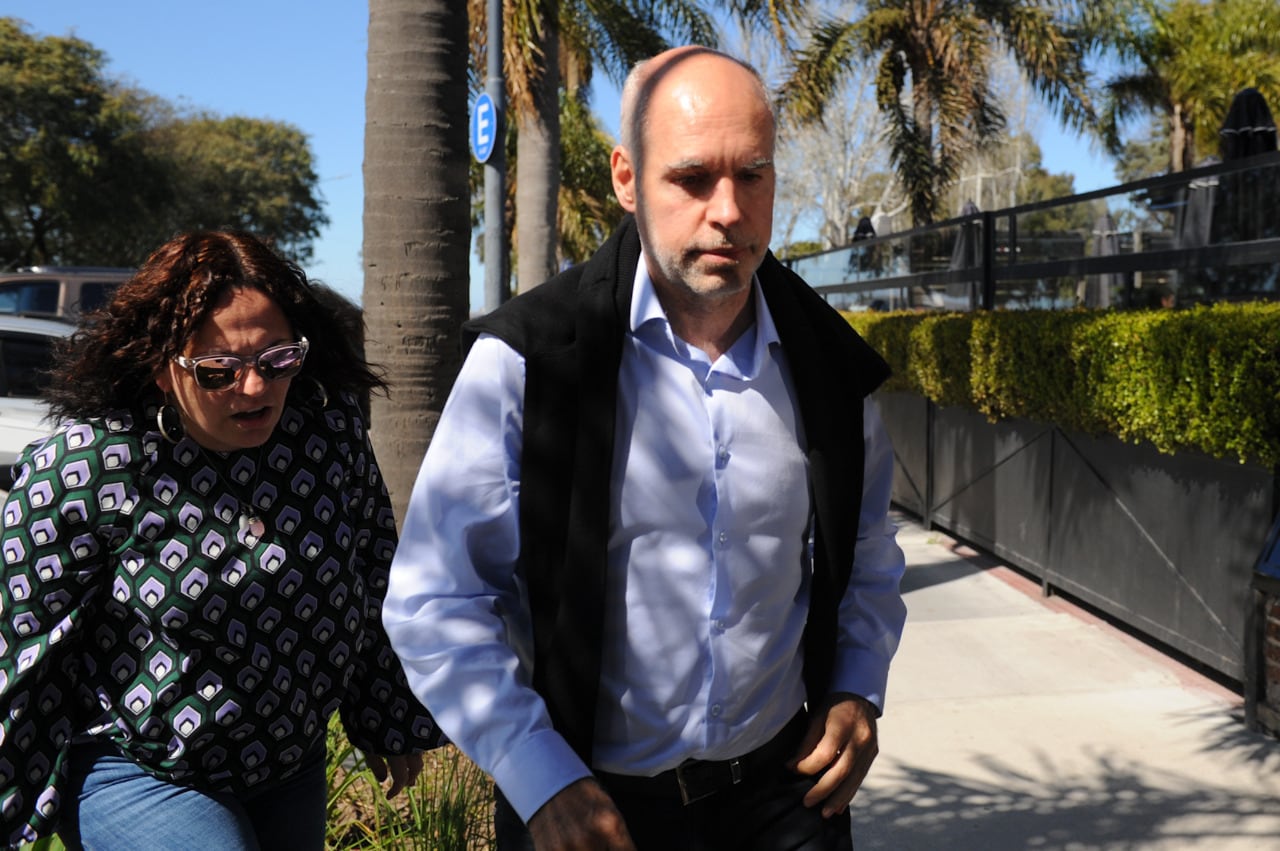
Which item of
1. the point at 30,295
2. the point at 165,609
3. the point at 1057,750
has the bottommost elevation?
the point at 1057,750

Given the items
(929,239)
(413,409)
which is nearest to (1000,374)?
(929,239)

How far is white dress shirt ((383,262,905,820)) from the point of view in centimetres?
171

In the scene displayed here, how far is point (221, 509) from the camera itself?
2270 mm

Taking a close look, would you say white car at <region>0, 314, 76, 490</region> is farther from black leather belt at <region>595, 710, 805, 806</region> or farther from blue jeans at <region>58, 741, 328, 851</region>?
black leather belt at <region>595, 710, 805, 806</region>

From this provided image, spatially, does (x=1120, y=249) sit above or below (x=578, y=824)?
above

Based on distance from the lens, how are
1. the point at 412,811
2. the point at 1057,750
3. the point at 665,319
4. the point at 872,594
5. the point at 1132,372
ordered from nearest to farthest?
the point at 665,319
the point at 872,594
the point at 412,811
the point at 1057,750
the point at 1132,372

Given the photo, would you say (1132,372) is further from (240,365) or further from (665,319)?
(240,365)

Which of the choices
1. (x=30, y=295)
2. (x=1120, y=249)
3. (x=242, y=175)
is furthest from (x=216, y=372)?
(x=242, y=175)

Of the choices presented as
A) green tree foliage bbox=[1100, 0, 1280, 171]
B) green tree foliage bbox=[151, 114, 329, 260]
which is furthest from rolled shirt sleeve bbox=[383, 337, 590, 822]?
green tree foliage bbox=[151, 114, 329, 260]

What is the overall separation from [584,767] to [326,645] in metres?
0.86

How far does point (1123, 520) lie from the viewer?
21.0ft

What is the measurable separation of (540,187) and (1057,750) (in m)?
9.84

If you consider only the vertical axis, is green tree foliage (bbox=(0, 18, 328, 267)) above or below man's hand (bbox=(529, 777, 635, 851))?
above

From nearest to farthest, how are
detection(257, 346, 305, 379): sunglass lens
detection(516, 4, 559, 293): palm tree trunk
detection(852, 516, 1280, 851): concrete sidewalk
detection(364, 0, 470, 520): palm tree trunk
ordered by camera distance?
detection(257, 346, 305, 379): sunglass lens, detection(852, 516, 1280, 851): concrete sidewalk, detection(364, 0, 470, 520): palm tree trunk, detection(516, 4, 559, 293): palm tree trunk
